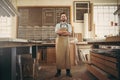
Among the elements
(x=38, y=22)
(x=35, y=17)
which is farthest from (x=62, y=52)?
(x=35, y=17)

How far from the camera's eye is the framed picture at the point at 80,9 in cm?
775

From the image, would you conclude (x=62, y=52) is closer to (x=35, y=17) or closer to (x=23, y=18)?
(x=35, y=17)

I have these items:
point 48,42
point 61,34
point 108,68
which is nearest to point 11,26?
point 48,42

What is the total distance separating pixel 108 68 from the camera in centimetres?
314

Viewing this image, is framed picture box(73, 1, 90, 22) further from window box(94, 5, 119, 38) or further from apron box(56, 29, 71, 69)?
apron box(56, 29, 71, 69)

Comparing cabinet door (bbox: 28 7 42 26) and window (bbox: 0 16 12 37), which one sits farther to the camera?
window (bbox: 0 16 12 37)

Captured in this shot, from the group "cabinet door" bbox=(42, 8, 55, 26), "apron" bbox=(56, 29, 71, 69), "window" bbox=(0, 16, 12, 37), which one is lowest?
"apron" bbox=(56, 29, 71, 69)

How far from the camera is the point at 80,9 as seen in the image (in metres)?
7.77

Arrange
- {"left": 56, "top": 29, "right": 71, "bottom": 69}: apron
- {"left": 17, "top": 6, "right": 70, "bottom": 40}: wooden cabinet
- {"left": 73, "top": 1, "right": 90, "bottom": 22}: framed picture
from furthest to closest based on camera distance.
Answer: {"left": 73, "top": 1, "right": 90, "bottom": 22}: framed picture < {"left": 17, "top": 6, "right": 70, "bottom": 40}: wooden cabinet < {"left": 56, "top": 29, "right": 71, "bottom": 69}: apron

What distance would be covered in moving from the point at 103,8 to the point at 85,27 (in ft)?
4.78

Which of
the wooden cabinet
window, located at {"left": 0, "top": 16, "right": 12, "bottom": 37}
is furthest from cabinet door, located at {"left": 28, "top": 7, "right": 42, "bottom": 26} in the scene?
window, located at {"left": 0, "top": 16, "right": 12, "bottom": 37}

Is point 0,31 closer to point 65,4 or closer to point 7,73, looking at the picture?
point 65,4

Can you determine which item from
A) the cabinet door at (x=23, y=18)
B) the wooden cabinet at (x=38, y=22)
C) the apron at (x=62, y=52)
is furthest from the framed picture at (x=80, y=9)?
the apron at (x=62, y=52)

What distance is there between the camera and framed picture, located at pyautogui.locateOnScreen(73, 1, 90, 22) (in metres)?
7.75
